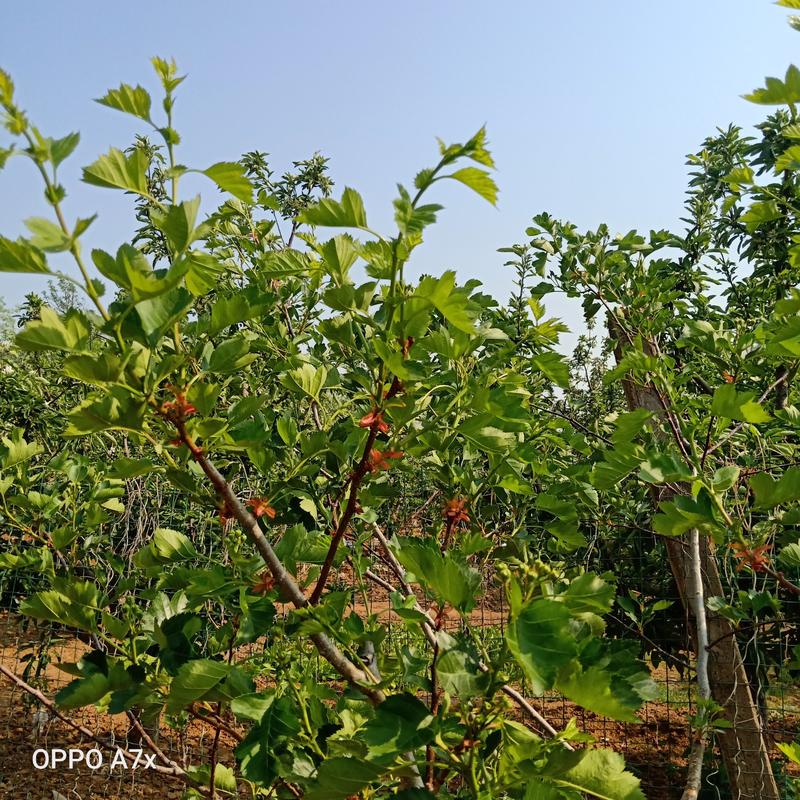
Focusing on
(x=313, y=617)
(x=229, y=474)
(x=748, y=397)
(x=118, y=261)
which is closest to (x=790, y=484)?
(x=748, y=397)

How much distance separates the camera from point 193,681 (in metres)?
0.97

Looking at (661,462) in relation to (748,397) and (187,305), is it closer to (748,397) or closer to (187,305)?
(748,397)

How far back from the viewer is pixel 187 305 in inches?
33.5

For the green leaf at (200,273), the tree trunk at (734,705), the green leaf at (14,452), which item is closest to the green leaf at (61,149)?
the green leaf at (200,273)

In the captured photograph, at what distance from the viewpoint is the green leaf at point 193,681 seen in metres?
0.97

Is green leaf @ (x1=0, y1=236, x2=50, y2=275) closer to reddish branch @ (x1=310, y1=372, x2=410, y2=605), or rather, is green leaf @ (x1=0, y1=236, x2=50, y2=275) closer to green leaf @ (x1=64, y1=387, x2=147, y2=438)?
green leaf @ (x1=64, y1=387, x2=147, y2=438)

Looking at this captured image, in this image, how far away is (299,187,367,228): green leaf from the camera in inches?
34.1

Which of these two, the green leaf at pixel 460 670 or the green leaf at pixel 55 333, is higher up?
the green leaf at pixel 55 333

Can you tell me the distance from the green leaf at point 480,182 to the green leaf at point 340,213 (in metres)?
0.12

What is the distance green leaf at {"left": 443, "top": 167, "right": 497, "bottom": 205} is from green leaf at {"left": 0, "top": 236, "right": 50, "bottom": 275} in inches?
17.9

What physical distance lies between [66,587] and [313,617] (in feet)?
1.53

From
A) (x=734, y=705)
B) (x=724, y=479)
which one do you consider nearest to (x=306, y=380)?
(x=724, y=479)

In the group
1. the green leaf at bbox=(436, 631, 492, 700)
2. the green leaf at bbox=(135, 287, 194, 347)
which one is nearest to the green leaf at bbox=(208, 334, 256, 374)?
the green leaf at bbox=(135, 287, 194, 347)

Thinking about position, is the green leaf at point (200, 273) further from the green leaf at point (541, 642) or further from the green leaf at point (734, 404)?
the green leaf at point (734, 404)
